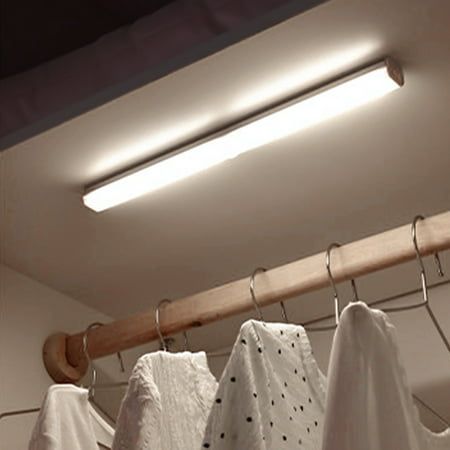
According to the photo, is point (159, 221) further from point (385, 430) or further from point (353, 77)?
point (385, 430)

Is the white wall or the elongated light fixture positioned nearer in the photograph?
the elongated light fixture

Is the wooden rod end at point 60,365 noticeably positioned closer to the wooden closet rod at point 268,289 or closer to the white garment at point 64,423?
the wooden closet rod at point 268,289

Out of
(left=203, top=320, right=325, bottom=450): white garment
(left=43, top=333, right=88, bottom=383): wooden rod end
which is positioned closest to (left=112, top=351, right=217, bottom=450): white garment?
(left=203, top=320, right=325, bottom=450): white garment

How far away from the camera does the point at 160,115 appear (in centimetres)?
115

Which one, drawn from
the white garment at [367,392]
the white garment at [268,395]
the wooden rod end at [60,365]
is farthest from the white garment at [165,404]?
the wooden rod end at [60,365]

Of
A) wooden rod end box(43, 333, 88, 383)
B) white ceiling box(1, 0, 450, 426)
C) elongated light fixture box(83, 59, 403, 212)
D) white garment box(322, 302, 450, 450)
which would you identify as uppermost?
white ceiling box(1, 0, 450, 426)

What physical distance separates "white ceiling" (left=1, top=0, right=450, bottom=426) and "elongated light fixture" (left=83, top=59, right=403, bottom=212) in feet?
0.06

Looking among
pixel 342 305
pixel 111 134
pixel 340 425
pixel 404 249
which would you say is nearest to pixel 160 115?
pixel 111 134

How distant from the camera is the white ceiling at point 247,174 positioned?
3.48 feet

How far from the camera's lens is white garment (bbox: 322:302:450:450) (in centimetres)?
77

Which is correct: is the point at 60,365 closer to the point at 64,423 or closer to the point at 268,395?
the point at 64,423

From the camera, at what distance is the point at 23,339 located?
1.47m

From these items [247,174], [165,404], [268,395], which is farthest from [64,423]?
[247,174]

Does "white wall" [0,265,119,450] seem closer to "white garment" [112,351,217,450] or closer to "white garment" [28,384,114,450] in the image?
"white garment" [28,384,114,450]
